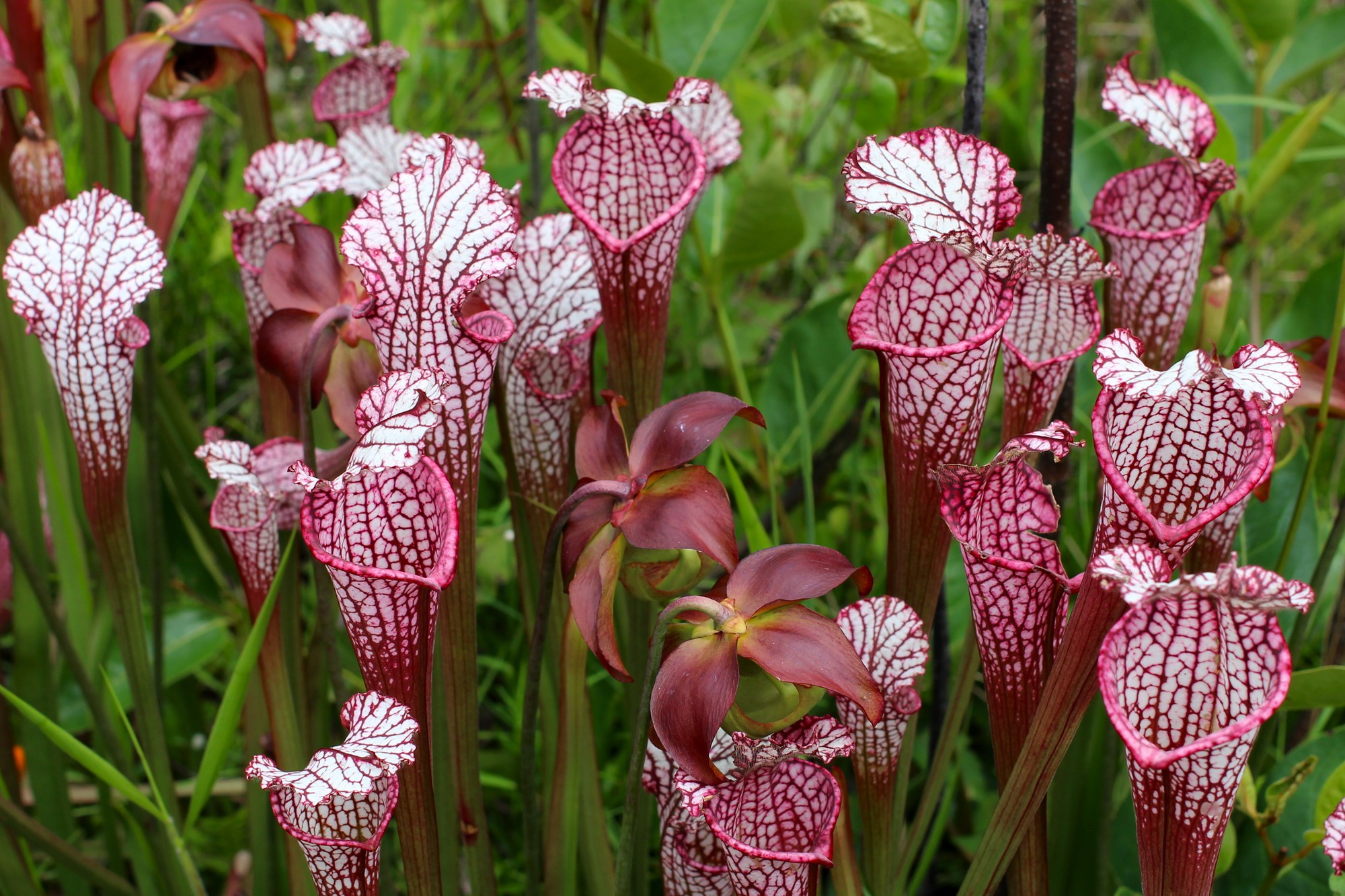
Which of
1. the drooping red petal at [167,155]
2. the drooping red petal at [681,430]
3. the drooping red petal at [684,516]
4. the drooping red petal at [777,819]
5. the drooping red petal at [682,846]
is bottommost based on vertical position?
the drooping red petal at [682,846]

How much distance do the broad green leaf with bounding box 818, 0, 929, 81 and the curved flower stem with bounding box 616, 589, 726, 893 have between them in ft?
1.73

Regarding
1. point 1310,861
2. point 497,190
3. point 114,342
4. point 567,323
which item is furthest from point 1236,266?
point 114,342

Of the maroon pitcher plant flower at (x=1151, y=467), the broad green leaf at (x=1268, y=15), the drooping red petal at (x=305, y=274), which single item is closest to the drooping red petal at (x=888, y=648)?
the maroon pitcher plant flower at (x=1151, y=467)

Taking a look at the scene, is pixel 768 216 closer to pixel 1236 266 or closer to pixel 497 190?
pixel 497 190

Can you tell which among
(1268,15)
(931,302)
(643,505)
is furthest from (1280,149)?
(643,505)

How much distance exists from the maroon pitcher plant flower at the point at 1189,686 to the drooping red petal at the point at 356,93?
79 cm

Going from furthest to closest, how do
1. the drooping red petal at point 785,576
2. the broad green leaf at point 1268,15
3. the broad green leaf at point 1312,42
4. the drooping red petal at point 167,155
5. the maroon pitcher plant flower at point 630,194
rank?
the broad green leaf at point 1312,42 → the broad green leaf at point 1268,15 → the drooping red petal at point 167,155 → the maroon pitcher plant flower at point 630,194 → the drooping red petal at point 785,576

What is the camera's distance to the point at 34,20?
92 centimetres

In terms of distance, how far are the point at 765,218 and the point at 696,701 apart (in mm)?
657

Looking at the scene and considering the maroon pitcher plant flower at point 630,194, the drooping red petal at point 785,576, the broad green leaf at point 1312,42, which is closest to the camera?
the drooping red petal at point 785,576

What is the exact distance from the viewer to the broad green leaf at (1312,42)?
1264 millimetres

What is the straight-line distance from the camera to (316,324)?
0.69 metres

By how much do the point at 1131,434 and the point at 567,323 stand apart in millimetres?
416

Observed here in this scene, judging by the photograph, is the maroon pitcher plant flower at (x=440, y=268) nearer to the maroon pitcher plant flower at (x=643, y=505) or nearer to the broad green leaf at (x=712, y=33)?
the maroon pitcher plant flower at (x=643, y=505)
